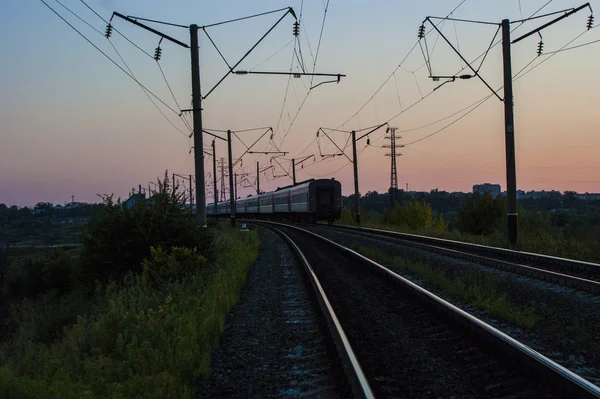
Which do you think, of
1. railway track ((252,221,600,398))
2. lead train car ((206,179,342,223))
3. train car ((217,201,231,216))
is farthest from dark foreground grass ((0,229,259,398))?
train car ((217,201,231,216))

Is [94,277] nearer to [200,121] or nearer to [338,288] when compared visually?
[200,121]

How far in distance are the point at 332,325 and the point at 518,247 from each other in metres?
12.7

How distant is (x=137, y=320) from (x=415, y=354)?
3850 mm

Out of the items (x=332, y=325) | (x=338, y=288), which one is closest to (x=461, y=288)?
(x=338, y=288)

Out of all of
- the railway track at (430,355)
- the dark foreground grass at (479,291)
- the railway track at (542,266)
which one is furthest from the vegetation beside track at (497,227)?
the railway track at (430,355)

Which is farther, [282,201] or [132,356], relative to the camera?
[282,201]

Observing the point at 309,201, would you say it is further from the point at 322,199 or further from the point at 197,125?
the point at 197,125

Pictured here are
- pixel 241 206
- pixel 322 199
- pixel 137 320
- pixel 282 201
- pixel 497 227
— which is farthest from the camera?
pixel 241 206

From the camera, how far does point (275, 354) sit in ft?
21.3

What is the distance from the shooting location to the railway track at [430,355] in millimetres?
4742

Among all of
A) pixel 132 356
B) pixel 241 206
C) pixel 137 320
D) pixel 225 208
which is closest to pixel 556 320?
pixel 132 356

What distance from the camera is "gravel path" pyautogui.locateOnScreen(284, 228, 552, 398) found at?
15.9ft

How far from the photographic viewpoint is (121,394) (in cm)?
471

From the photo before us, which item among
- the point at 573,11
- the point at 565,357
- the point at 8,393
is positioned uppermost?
the point at 573,11
